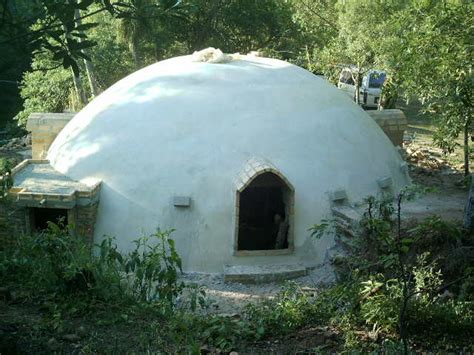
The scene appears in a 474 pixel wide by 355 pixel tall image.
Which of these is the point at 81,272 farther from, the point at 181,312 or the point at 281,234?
the point at 281,234

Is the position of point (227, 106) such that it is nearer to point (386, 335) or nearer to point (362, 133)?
point (362, 133)

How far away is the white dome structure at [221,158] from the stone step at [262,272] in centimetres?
15

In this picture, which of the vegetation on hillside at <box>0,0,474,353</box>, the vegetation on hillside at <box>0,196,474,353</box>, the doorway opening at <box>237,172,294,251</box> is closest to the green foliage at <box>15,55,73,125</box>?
the doorway opening at <box>237,172,294,251</box>

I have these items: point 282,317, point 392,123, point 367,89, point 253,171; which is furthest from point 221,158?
point 367,89

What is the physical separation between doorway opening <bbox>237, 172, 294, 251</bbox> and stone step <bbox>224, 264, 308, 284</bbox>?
0.50 meters

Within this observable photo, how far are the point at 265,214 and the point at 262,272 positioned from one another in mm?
2322

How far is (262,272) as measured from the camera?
394 inches

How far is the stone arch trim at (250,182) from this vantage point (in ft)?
33.3

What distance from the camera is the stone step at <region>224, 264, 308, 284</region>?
995cm

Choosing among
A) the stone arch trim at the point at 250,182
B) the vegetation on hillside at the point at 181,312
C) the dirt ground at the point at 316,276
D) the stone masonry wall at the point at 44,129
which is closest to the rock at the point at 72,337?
the vegetation on hillside at the point at 181,312

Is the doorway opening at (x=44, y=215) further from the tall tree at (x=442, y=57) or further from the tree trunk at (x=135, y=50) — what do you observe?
the tree trunk at (x=135, y=50)

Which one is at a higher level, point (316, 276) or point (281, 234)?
point (281, 234)

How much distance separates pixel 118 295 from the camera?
6.13 m

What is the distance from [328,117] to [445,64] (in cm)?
287
